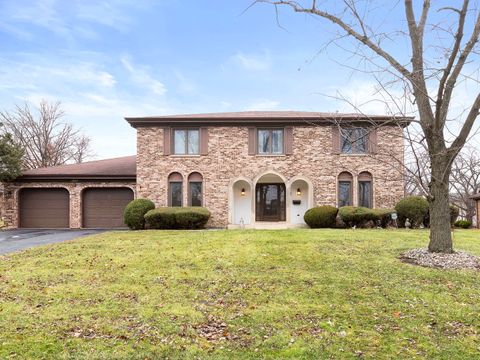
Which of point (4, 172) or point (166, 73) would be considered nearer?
point (4, 172)

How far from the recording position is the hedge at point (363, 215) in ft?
51.7

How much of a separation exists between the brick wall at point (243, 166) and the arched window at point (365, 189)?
0.76 feet

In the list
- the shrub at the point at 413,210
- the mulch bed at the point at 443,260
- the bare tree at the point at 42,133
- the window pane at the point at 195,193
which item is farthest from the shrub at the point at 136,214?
the bare tree at the point at 42,133

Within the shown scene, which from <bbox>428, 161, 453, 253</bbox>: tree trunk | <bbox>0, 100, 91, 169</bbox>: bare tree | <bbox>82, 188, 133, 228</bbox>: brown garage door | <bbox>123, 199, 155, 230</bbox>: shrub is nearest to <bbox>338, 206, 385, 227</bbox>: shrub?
<bbox>428, 161, 453, 253</bbox>: tree trunk

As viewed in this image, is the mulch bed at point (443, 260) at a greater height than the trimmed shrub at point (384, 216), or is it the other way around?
the trimmed shrub at point (384, 216)

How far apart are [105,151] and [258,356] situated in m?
44.9

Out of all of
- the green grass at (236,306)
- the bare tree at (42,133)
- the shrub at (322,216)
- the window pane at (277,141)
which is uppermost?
the bare tree at (42,133)

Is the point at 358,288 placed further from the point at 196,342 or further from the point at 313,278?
the point at 196,342

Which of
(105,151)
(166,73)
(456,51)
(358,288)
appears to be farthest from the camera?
(105,151)

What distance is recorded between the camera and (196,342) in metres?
4.07

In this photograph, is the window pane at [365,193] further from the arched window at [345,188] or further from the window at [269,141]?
the window at [269,141]

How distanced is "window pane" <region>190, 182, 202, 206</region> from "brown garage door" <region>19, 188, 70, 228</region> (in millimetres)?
7503

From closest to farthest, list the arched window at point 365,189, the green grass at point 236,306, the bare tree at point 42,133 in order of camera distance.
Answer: the green grass at point 236,306, the arched window at point 365,189, the bare tree at point 42,133

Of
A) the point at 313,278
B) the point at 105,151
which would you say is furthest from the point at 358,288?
the point at 105,151
